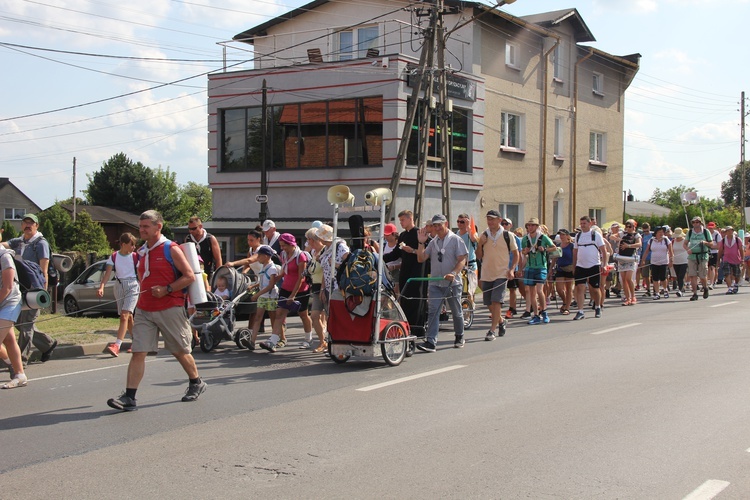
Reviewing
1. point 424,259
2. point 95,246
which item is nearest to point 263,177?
point 424,259

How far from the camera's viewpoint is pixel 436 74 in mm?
22453

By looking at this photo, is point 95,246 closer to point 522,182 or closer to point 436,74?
point 522,182

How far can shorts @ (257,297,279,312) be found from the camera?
11.5 m

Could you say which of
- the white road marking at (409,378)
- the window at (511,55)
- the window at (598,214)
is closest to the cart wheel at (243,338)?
the white road marking at (409,378)

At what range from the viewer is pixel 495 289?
41.2ft

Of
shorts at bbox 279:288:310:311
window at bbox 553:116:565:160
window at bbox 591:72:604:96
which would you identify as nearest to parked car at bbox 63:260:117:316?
shorts at bbox 279:288:310:311

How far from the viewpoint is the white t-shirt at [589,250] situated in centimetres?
1578

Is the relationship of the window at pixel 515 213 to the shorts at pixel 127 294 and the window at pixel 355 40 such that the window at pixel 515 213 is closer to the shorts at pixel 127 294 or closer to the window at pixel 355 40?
the window at pixel 355 40

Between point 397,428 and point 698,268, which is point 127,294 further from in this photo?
point 698,268

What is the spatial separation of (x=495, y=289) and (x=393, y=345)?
315cm

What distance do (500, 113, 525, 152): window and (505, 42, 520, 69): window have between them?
186cm

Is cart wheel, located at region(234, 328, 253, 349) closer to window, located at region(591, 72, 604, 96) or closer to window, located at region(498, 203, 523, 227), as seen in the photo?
window, located at region(498, 203, 523, 227)

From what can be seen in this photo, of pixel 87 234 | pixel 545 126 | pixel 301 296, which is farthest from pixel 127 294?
pixel 87 234

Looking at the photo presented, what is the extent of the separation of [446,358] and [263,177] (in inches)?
614
